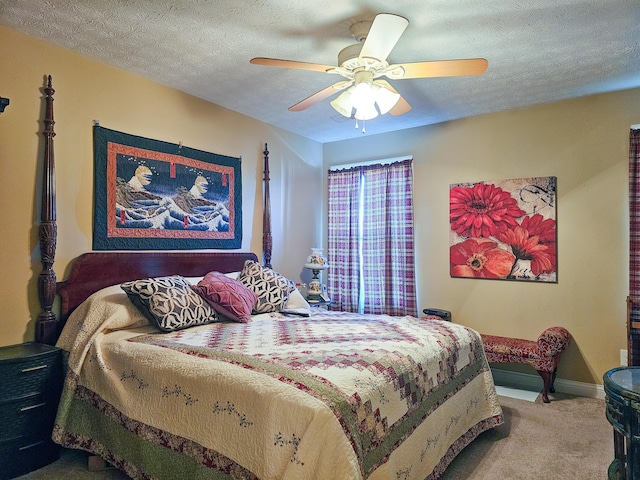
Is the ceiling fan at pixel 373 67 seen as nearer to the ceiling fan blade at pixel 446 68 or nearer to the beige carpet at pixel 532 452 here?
the ceiling fan blade at pixel 446 68

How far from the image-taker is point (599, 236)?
3521 millimetres

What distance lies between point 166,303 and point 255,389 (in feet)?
4.13

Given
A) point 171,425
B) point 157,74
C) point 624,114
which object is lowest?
point 171,425

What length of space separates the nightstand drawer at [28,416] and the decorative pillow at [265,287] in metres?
1.46

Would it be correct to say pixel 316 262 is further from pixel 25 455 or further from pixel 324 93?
pixel 25 455

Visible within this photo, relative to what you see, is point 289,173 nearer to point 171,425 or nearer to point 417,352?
point 417,352

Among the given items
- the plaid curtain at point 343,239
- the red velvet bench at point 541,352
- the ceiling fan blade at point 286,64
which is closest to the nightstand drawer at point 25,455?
the ceiling fan blade at point 286,64

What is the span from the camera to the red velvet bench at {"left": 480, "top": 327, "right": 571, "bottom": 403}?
3312 mm

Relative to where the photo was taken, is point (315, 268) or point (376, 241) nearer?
point (315, 268)

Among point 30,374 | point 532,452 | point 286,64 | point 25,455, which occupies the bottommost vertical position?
point 532,452

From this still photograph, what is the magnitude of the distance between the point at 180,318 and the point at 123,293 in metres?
0.45

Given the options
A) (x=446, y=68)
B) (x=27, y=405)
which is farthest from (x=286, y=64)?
(x=27, y=405)

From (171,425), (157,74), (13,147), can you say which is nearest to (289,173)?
(157,74)

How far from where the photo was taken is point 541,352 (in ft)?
10.9
